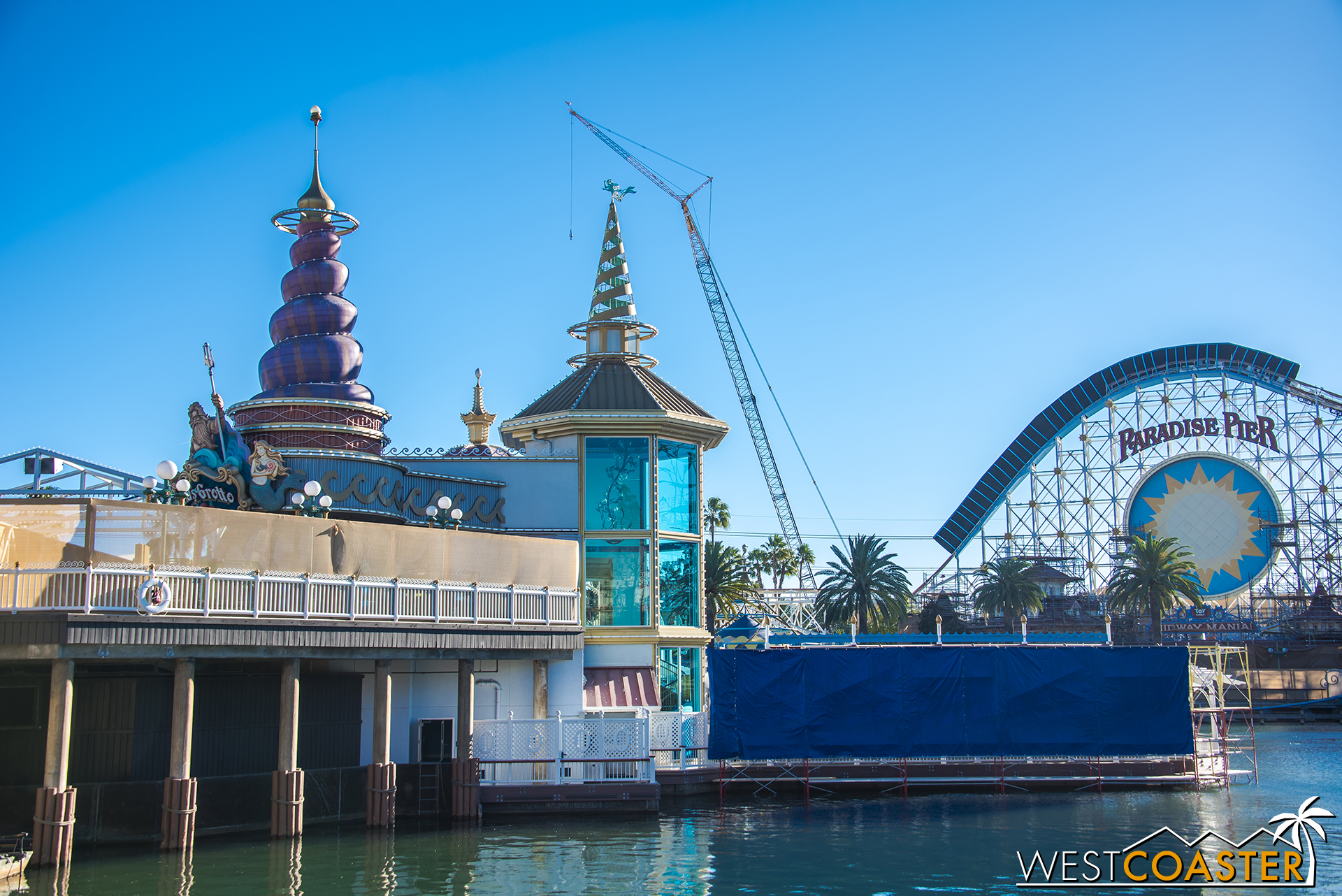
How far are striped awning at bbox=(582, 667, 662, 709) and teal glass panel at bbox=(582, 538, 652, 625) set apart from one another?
1.63 m

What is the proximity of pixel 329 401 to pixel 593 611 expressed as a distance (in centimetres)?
1266

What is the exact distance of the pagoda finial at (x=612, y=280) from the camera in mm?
48562

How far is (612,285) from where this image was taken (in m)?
49.1

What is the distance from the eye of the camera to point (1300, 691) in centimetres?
9325

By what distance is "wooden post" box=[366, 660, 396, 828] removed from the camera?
3219 centimetres

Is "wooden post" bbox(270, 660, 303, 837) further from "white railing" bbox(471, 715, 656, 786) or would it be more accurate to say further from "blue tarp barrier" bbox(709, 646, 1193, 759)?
"blue tarp barrier" bbox(709, 646, 1193, 759)

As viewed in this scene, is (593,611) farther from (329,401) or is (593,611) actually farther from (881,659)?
(329,401)

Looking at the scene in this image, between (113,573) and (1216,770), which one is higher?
(113,573)

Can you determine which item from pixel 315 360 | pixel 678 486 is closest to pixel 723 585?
pixel 678 486

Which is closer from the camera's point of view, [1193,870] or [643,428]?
[1193,870]

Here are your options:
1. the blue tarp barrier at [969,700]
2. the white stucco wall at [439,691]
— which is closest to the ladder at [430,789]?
the white stucco wall at [439,691]

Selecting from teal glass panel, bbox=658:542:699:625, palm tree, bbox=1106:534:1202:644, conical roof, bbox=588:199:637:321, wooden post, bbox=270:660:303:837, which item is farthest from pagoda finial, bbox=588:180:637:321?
palm tree, bbox=1106:534:1202:644

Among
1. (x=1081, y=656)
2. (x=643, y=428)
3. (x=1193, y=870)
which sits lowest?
(x=1193, y=870)

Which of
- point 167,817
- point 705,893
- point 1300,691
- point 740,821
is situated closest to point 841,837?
point 740,821
